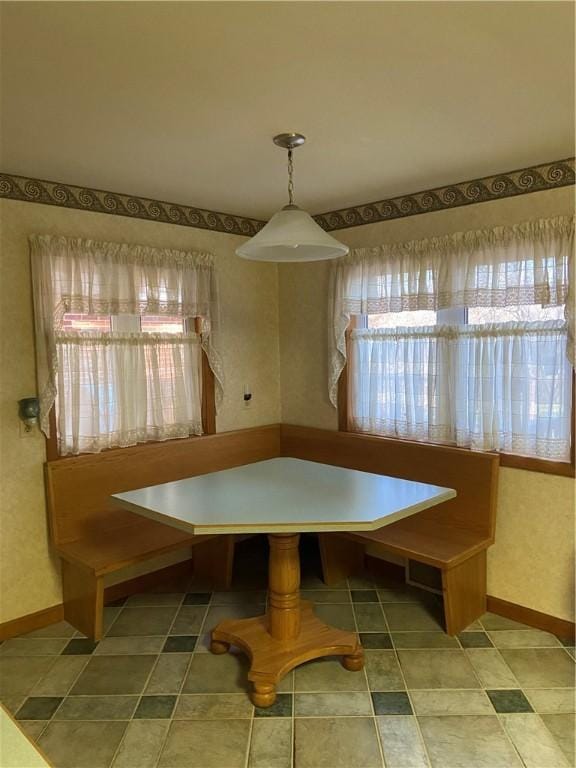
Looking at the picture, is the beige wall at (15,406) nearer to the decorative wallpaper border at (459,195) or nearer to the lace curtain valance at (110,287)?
the lace curtain valance at (110,287)

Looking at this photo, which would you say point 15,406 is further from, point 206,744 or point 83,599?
point 206,744

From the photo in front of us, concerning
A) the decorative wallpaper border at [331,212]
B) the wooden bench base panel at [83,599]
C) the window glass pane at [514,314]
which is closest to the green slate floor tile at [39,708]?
the wooden bench base panel at [83,599]

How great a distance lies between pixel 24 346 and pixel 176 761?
202cm

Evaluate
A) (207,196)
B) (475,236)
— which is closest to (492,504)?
(475,236)

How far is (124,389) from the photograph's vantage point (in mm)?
3258

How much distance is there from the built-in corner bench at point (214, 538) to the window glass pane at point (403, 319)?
0.72 meters

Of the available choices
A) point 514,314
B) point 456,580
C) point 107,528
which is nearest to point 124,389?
point 107,528

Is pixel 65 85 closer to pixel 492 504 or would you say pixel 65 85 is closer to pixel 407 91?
pixel 407 91

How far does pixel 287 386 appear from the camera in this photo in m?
4.21

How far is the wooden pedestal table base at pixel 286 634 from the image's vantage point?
2506 millimetres

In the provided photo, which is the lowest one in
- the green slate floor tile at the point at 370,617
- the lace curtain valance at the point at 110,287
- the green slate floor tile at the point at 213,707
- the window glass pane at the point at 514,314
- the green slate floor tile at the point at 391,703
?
the green slate floor tile at the point at 391,703

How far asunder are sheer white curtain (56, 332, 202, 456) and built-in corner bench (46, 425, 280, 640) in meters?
0.10

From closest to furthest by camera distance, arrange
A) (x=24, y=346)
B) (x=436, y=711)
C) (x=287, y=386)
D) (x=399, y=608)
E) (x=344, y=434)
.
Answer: (x=436, y=711) → (x=24, y=346) → (x=399, y=608) → (x=344, y=434) → (x=287, y=386)

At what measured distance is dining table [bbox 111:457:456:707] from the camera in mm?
2166
